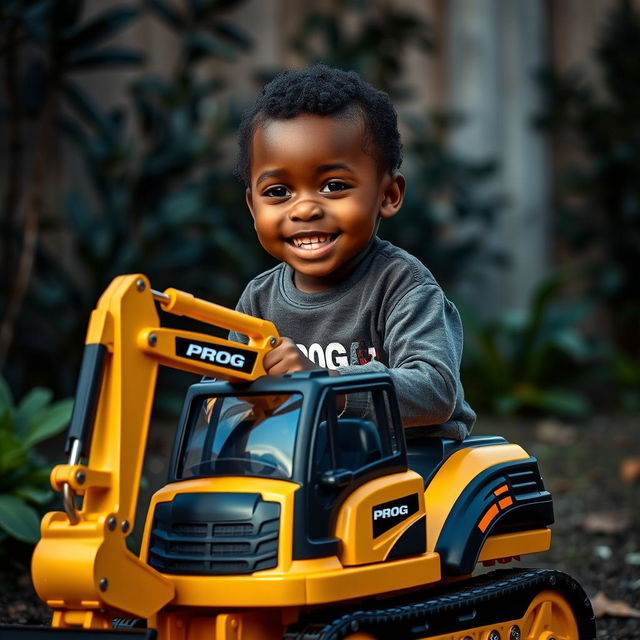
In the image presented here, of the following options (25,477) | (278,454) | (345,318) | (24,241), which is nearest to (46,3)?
(24,241)

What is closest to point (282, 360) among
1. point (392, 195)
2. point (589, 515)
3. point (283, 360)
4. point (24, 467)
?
point (283, 360)

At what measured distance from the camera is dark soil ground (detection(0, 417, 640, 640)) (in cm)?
335

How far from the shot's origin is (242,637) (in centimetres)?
222

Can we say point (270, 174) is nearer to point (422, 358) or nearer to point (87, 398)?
point (422, 358)

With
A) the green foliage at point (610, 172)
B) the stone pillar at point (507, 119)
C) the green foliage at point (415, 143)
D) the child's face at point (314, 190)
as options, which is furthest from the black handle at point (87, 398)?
the green foliage at point (610, 172)

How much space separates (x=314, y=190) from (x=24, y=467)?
1.57 metres

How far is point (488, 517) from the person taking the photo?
8.30ft

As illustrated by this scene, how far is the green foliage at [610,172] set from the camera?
27.9ft

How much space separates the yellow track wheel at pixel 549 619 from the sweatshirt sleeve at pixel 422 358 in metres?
0.49

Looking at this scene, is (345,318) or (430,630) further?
(345,318)

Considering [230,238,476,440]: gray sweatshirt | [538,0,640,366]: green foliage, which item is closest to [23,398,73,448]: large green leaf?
[230,238,476,440]: gray sweatshirt

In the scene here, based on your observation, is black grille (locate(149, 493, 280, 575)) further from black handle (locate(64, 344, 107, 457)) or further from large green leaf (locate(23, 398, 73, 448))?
large green leaf (locate(23, 398, 73, 448))

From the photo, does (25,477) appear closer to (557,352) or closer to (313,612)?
(313,612)

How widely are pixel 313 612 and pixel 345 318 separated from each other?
0.69 metres
